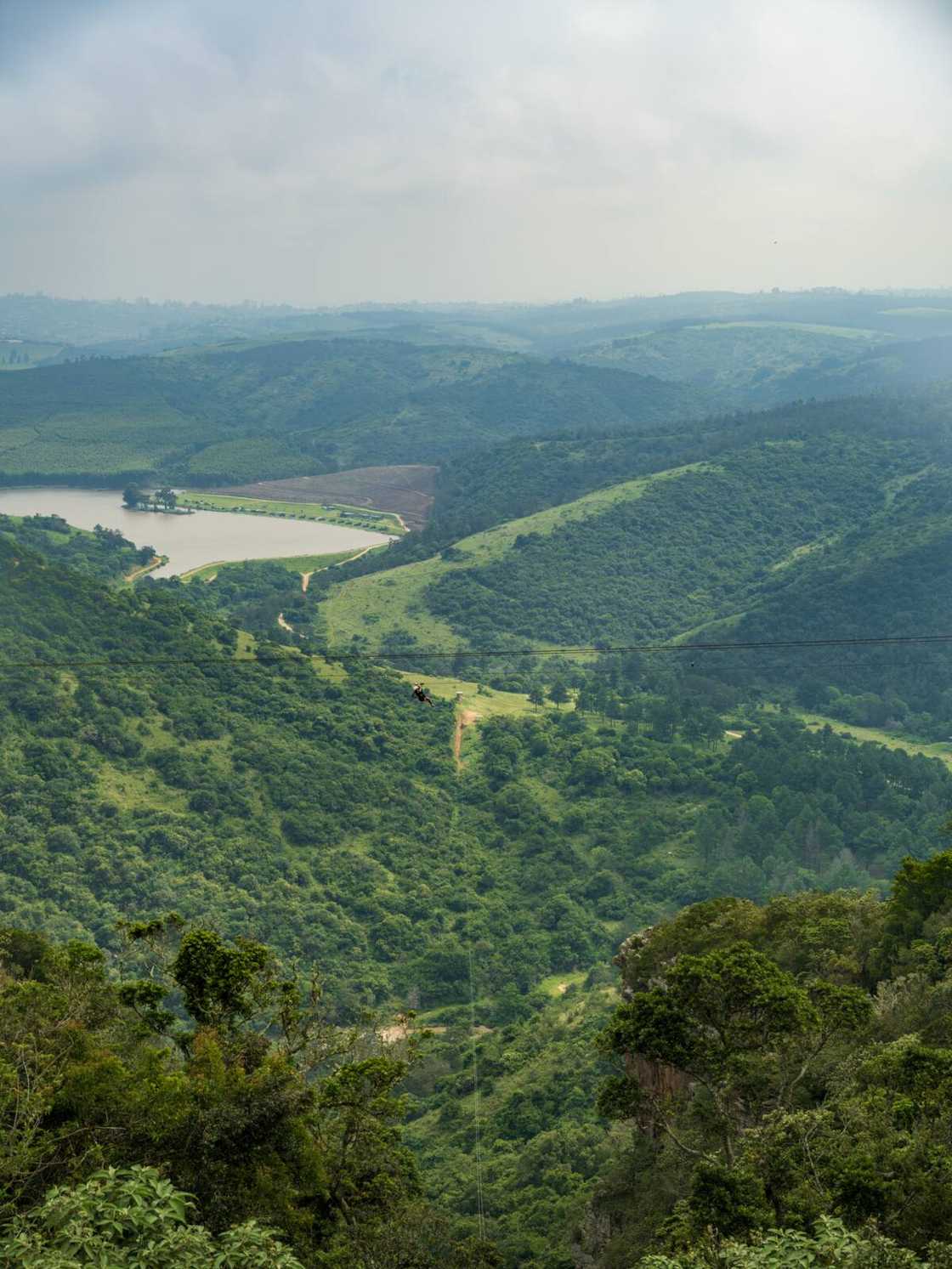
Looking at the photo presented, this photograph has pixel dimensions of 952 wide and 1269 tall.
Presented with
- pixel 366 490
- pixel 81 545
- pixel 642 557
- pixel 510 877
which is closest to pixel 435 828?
pixel 510 877

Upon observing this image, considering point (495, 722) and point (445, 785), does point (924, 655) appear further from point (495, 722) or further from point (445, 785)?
point (445, 785)

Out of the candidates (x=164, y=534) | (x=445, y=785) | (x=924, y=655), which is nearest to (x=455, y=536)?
(x=164, y=534)

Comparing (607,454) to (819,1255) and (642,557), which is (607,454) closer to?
(642,557)

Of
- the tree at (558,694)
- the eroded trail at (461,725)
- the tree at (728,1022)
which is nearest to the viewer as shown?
the tree at (728,1022)

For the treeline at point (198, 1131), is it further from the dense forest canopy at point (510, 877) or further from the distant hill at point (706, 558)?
the distant hill at point (706, 558)

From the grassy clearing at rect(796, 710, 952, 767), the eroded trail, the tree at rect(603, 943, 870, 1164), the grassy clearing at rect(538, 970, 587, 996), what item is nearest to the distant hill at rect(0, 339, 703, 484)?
the grassy clearing at rect(796, 710, 952, 767)

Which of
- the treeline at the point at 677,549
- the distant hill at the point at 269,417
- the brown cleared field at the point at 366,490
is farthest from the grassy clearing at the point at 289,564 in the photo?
the distant hill at the point at 269,417

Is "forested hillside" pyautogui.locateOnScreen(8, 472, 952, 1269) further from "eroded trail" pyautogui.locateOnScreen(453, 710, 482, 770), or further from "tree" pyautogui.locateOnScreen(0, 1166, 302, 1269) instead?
"tree" pyautogui.locateOnScreen(0, 1166, 302, 1269)
